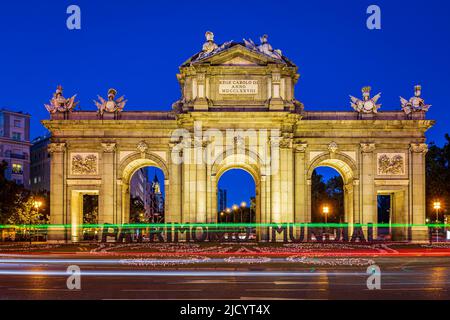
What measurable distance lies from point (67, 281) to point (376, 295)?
11161 millimetres

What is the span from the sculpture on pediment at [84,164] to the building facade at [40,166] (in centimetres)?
6237

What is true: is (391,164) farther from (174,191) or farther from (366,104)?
(174,191)

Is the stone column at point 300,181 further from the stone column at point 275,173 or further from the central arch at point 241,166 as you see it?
the central arch at point 241,166

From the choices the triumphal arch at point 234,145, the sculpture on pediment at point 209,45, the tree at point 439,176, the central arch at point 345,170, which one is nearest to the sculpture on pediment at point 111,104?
the triumphal arch at point 234,145

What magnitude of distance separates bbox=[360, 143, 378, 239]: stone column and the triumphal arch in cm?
9

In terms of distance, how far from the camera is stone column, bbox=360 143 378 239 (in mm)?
58781

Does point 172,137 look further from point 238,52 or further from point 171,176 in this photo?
point 238,52

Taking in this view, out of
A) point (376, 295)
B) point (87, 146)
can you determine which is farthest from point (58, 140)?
point (376, 295)

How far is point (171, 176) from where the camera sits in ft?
191

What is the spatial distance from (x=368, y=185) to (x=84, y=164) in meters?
26.9

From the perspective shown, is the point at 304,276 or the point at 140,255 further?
the point at 140,255

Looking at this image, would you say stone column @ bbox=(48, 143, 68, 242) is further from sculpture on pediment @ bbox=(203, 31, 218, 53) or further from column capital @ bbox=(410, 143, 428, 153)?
column capital @ bbox=(410, 143, 428, 153)

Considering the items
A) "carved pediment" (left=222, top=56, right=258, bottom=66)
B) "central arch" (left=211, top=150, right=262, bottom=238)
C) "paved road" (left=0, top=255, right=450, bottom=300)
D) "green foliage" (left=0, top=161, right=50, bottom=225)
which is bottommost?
"paved road" (left=0, top=255, right=450, bottom=300)

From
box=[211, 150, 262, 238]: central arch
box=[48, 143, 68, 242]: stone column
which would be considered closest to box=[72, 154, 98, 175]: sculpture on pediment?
box=[48, 143, 68, 242]: stone column
